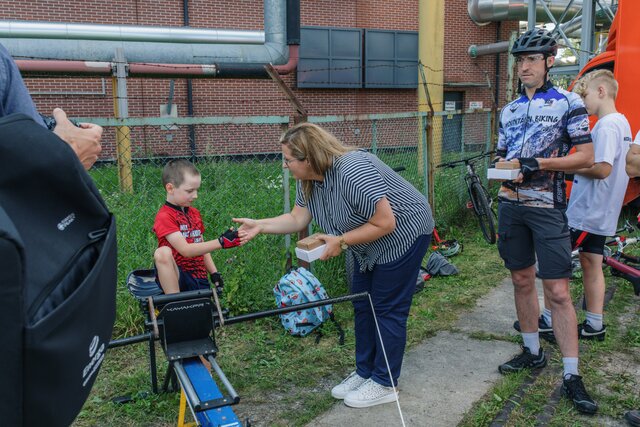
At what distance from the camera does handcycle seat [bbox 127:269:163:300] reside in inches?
132

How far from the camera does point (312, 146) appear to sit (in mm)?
3105

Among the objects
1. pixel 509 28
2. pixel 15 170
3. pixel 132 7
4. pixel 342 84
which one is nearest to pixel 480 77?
pixel 509 28

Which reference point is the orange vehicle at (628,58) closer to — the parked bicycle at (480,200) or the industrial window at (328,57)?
the parked bicycle at (480,200)

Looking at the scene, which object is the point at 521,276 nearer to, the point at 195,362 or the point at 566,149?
the point at 566,149

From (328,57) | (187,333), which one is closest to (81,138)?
(187,333)

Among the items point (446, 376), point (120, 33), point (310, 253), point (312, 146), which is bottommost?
point (446, 376)

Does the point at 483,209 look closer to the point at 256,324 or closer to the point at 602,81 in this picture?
the point at 602,81

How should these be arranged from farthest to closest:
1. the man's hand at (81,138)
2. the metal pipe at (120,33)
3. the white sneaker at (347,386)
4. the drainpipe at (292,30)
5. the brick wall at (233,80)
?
1. the brick wall at (233,80)
2. the drainpipe at (292,30)
3. the metal pipe at (120,33)
4. the white sneaker at (347,386)
5. the man's hand at (81,138)

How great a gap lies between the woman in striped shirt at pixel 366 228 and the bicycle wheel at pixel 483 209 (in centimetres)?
393

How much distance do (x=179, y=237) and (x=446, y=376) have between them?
1970 millimetres

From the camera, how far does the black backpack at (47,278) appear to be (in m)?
1.09

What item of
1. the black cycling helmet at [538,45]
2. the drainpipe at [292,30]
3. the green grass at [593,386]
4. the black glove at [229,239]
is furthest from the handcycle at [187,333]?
the drainpipe at [292,30]

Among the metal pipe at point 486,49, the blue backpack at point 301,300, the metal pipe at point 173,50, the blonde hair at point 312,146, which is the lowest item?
the blue backpack at point 301,300

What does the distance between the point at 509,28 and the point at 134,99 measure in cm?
1441
